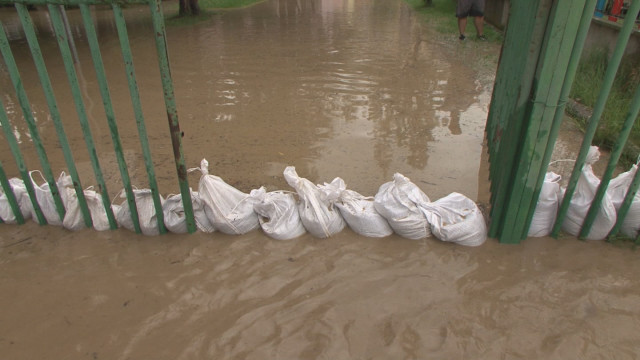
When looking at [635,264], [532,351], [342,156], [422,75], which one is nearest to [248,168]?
[342,156]

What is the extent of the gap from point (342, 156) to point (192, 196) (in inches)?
62.5

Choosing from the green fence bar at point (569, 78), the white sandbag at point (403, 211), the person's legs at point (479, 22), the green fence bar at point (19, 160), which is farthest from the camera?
the person's legs at point (479, 22)

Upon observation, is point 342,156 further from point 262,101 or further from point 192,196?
Result: point 262,101

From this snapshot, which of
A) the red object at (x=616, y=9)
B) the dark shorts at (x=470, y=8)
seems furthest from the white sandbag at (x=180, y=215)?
the dark shorts at (x=470, y=8)

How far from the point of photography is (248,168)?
3.68m

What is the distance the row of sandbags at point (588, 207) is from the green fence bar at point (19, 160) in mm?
3254

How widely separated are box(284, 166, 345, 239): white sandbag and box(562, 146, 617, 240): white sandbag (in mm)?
1491

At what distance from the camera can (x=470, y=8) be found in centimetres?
884

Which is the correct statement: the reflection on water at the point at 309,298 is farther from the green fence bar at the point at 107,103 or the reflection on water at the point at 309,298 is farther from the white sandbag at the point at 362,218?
the green fence bar at the point at 107,103

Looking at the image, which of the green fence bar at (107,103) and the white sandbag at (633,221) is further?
the white sandbag at (633,221)

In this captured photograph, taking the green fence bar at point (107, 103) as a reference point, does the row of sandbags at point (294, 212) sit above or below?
below

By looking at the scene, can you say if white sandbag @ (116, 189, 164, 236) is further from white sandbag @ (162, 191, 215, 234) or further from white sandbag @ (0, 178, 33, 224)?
white sandbag @ (0, 178, 33, 224)

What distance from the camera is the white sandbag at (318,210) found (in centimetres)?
270

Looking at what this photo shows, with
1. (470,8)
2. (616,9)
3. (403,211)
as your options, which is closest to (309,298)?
(403,211)
